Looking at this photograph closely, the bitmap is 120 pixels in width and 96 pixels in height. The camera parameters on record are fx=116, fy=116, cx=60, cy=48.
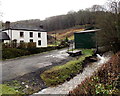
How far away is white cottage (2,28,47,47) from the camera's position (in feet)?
77.6

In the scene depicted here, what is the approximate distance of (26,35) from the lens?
26.0m

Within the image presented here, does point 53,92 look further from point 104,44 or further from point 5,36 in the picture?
point 5,36

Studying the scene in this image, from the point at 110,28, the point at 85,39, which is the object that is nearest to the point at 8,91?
the point at 110,28

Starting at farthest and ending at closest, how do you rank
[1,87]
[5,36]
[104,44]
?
[5,36] → [104,44] → [1,87]

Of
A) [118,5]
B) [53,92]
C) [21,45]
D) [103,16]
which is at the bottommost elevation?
[53,92]

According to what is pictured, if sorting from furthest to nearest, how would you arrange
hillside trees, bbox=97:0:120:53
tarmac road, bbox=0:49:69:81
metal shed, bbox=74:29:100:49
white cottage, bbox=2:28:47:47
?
1. white cottage, bbox=2:28:47:47
2. metal shed, bbox=74:29:100:49
3. hillside trees, bbox=97:0:120:53
4. tarmac road, bbox=0:49:69:81

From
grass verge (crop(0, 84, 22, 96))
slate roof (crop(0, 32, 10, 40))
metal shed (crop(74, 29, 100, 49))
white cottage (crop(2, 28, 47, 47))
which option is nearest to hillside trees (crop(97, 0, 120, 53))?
metal shed (crop(74, 29, 100, 49))

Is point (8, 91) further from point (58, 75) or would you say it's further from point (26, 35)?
point (26, 35)

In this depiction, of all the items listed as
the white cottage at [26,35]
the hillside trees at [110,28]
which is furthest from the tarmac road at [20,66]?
the white cottage at [26,35]

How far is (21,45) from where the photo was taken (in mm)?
17438

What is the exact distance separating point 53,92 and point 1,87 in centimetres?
289

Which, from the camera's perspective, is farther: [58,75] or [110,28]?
[110,28]

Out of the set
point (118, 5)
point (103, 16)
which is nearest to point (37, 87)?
point (103, 16)

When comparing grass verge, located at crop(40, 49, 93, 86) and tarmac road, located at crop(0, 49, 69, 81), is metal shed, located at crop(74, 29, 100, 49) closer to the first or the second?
tarmac road, located at crop(0, 49, 69, 81)
